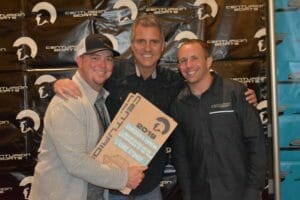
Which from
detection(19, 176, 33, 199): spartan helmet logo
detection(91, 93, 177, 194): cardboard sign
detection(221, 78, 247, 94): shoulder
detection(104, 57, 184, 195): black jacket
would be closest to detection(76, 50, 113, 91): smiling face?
detection(91, 93, 177, 194): cardboard sign

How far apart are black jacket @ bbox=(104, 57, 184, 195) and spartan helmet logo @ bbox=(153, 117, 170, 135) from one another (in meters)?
0.22

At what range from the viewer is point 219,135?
188 cm

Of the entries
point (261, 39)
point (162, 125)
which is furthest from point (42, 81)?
point (261, 39)

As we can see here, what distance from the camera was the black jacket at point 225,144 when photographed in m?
1.88

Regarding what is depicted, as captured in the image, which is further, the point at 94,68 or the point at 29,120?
the point at 29,120

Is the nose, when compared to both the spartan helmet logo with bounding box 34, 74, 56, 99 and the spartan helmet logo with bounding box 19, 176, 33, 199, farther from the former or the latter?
the spartan helmet logo with bounding box 19, 176, 33, 199

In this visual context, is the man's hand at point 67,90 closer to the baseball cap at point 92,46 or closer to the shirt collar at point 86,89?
the shirt collar at point 86,89

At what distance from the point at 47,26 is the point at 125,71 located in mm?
885

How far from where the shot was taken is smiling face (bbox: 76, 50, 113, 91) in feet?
5.64

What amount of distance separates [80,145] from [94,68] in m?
0.35

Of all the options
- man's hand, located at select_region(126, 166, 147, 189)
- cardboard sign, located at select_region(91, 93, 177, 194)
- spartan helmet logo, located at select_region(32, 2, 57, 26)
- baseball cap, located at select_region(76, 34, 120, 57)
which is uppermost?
spartan helmet logo, located at select_region(32, 2, 57, 26)

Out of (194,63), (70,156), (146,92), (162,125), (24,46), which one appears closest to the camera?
(70,156)

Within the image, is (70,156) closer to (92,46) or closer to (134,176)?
(134,176)

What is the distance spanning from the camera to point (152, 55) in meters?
2.02
